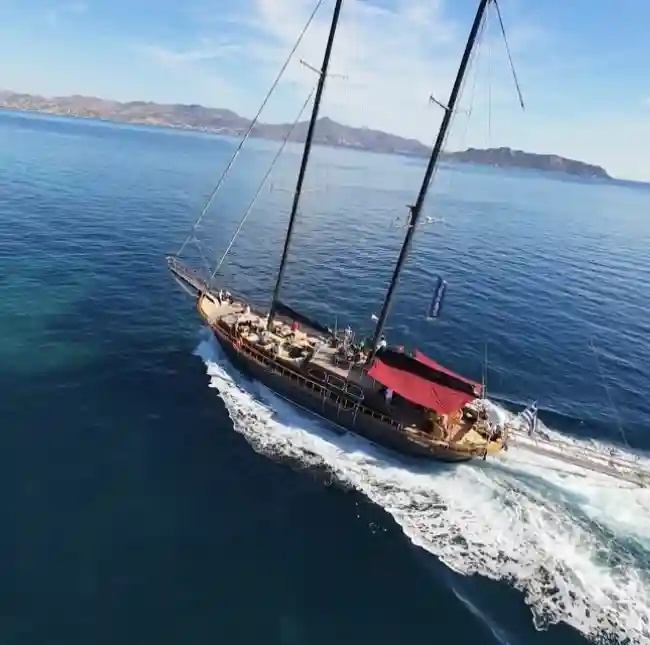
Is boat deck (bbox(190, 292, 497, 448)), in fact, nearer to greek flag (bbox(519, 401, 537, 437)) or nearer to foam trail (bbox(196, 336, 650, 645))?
foam trail (bbox(196, 336, 650, 645))

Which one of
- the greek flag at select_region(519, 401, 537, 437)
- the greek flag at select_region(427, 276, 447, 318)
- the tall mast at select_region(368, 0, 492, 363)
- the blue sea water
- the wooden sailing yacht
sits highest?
the tall mast at select_region(368, 0, 492, 363)

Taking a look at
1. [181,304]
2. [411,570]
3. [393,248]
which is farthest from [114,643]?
[393,248]

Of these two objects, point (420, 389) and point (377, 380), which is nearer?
point (420, 389)

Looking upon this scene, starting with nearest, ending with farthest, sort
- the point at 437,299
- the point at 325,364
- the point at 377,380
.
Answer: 1. the point at 377,380
2. the point at 325,364
3. the point at 437,299

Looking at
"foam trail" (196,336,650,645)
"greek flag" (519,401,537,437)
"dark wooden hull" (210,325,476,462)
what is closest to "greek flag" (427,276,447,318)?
"greek flag" (519,401,537,437)

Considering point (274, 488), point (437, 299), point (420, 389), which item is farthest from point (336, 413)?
point (437, 299)

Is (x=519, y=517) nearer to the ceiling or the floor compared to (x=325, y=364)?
nearer to the floor

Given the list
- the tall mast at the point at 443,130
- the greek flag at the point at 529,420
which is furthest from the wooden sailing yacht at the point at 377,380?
the greek flag at the point at 529,420

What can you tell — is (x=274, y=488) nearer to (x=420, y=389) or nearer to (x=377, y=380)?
(x=377, y=380)
